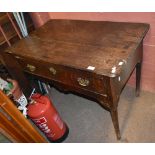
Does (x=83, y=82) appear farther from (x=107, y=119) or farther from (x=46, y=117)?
(x=107, y=119)

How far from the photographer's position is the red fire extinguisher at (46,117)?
1.32 meters

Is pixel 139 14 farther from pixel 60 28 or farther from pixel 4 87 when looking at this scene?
pixel 4 87

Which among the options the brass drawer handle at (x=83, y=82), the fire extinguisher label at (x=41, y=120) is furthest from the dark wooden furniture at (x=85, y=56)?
the fire extinguisher label at (x=41, y=120)

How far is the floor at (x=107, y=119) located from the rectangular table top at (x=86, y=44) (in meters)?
0.72

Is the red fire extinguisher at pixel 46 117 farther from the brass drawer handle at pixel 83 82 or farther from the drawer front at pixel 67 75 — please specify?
the brass drawer handle at pixel 83 82

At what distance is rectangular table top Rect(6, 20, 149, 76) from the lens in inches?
40.7

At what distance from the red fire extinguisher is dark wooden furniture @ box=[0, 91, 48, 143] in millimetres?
183

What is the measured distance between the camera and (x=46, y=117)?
1.34 m

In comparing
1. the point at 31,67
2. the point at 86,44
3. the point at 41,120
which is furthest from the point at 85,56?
the point at 41,120

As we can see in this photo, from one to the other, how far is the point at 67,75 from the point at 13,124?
0.42 m
